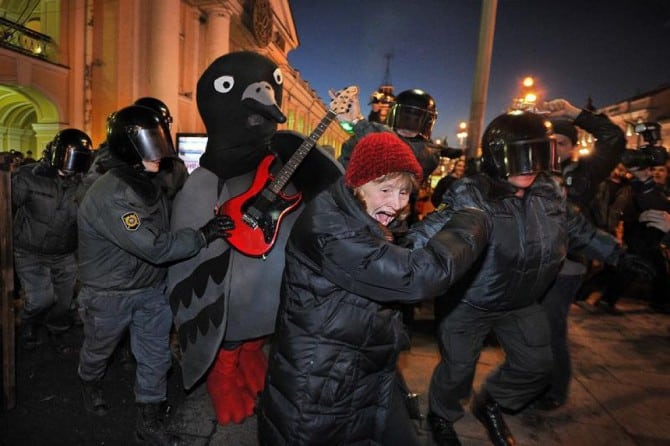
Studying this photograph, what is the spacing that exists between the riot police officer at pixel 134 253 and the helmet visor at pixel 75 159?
1677mm

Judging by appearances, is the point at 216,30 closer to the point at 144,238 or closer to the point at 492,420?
the point at 144,238

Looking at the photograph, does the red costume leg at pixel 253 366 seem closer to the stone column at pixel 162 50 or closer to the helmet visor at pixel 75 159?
the helmet visor at pixel 75 159

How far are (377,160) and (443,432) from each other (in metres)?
2.13

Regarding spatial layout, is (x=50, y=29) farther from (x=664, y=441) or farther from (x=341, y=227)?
(x=664, y=441)

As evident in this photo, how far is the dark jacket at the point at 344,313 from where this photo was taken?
1713 millimetres

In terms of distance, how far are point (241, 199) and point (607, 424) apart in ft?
11.2

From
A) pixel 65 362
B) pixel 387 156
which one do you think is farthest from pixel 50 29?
pixel 387 156

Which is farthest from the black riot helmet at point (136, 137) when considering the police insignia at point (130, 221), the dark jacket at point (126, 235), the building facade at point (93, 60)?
the building facade at point (93, 60)

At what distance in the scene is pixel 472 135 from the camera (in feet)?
25.7

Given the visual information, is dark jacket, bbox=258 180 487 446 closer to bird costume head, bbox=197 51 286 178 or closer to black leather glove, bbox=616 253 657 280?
bird costume head, bbox=197 51 286 178

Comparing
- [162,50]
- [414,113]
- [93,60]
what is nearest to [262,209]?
[414,113]

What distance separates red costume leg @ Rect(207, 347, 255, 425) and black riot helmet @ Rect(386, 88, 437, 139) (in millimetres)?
2374

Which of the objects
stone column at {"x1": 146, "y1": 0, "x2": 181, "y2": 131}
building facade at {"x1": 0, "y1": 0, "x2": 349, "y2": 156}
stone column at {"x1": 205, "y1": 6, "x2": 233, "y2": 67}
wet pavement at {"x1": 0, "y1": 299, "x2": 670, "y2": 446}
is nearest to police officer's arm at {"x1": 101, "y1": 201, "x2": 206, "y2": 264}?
wet pavement at {"x1": 0, "y1": 299, "x2": 670, "y2": 446}

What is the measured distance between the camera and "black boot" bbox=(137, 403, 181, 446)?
2.88 metres
